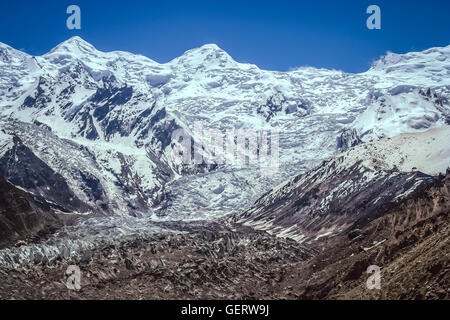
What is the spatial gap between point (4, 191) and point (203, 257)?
5623 centimetres

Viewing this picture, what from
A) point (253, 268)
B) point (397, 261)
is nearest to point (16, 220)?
point (253, 268)

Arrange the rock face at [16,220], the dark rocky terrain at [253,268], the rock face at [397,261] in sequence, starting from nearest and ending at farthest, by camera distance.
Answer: the rock face at [397,261] < the dark rocky terrain at [253,268] < the rock face at [16,220]

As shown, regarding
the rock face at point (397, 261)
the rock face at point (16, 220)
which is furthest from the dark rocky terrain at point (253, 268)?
the rock face at point (16, 220)

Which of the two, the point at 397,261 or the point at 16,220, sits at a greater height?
the point at 16,220

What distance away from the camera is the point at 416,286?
56594mm

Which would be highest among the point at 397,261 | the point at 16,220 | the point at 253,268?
the point at 16,220

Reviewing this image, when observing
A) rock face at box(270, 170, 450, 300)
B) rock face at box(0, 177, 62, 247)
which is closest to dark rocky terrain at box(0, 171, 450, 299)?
rock face at box(270, 170, 450, 300)

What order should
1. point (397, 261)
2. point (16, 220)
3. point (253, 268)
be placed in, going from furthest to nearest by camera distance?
point (16, 220) < point (253, 268) < point (397, 261)

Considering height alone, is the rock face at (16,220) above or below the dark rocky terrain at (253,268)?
above

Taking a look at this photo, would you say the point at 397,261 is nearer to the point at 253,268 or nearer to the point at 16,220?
the point at 253,268

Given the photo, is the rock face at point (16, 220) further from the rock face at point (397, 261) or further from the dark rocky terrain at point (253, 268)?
the rock face at point (397, 261)

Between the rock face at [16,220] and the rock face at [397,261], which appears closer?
the rock face at [397,261]

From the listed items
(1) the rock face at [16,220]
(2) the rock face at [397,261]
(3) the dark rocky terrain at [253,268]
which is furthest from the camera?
(1) the rock face at [16,220]
